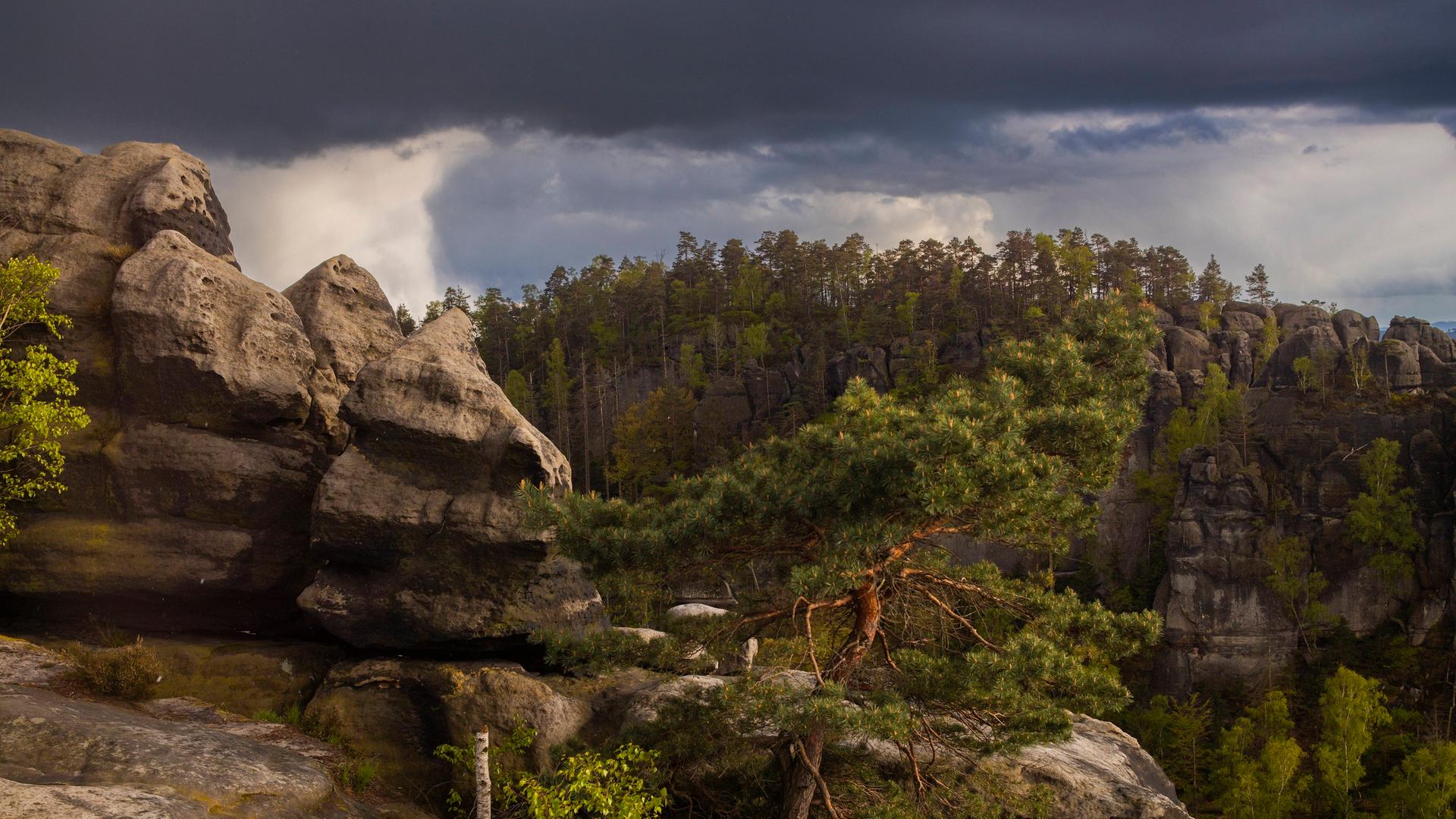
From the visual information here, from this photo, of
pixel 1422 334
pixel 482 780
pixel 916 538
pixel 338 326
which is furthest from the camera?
pixel 1422 334

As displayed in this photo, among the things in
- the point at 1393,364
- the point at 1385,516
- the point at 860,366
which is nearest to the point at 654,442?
the point at 860,366

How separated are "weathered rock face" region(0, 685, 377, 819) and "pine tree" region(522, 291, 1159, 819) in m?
4.45

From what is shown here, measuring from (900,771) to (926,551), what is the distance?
3.27m

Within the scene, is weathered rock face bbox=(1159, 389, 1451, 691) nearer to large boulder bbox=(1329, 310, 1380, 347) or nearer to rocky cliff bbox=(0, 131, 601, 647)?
large boulder bbox=(1329, 310, 1380, 347)

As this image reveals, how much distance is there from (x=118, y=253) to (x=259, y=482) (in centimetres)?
580

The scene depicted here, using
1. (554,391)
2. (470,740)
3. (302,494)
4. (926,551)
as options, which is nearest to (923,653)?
(926,551)

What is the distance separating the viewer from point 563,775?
36.5ft

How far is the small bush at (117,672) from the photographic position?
1383 centimetres

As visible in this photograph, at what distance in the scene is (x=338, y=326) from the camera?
19797 millimetres

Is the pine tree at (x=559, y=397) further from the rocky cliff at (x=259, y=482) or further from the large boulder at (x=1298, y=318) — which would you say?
the large boulder at (x=1298, y=318)

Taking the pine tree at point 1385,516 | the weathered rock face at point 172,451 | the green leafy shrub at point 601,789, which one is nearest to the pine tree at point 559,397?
the pine tree at point 1385,516

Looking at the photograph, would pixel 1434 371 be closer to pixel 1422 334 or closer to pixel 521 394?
pixel 1422 334

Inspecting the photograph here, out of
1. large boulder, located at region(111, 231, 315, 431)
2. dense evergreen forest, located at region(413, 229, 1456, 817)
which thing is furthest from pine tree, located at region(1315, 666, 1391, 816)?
large boulder, located at region(111, 231, 315, 431)

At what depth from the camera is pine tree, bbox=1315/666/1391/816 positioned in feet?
118
